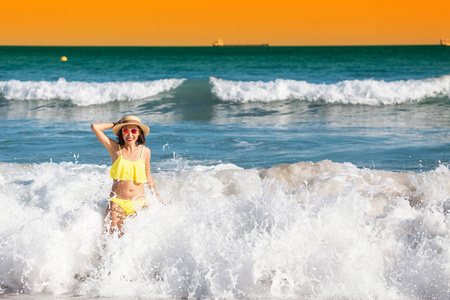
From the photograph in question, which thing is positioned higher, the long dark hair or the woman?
the long dark hair

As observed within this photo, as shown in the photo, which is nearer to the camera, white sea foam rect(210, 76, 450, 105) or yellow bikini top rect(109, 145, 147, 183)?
yellow bikini top rect(109, 145, 147, 183)

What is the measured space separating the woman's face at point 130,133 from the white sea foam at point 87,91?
50.8ft

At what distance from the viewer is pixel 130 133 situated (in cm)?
499

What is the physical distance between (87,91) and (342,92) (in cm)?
980

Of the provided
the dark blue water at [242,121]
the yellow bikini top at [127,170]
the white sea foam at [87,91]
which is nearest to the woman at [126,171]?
the yellow bikini top at [127,170]

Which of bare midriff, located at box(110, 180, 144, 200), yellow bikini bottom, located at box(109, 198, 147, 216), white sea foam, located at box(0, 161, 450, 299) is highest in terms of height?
bare midriff, located at box(110, 180, 144, 200)

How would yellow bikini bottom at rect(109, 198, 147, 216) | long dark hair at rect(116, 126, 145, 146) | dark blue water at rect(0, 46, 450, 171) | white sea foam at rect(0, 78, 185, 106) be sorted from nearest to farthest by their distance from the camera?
yellow bikini bottom at rect(109, 198, 147, 216) < long dark hair at rect(116, 126, 145, 146) < dark blue water at rect(0, 46, 450, 171) < white sea foam at rect(0, 78, 185, 106)

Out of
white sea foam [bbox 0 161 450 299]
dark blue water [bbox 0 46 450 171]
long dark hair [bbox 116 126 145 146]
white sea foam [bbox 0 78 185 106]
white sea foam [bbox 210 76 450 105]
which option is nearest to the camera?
white sea foam [bbox 0 161 450 299]

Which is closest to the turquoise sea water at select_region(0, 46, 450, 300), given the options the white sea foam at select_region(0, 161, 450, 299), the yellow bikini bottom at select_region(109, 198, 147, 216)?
the white sea foam at select_region(0, 161, 450, 299)

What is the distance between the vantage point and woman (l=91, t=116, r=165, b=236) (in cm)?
494

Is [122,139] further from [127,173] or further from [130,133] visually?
[127,173]

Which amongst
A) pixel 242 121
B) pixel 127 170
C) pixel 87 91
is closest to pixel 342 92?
pixel 242 121

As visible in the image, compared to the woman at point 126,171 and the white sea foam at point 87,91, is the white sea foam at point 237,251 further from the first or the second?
the white sea foam at point 87,91

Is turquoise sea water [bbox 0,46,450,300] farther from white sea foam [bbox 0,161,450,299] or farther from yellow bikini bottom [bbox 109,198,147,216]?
yellow bikini bottom [bbox 109,198,147,216]
